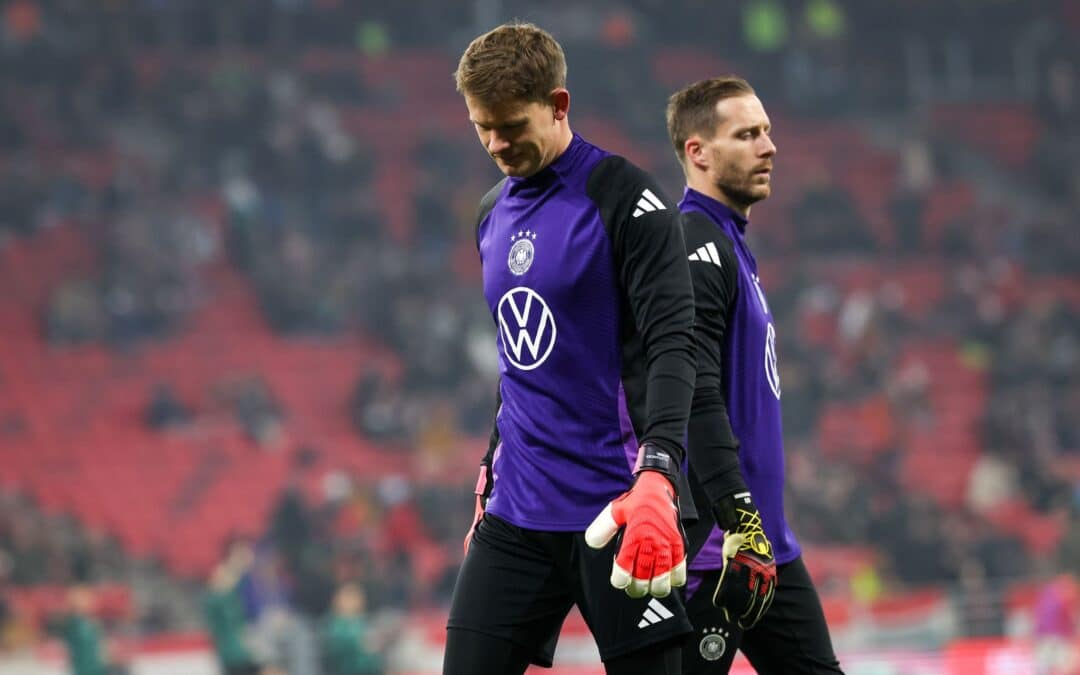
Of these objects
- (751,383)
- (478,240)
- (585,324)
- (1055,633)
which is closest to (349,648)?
(1055,633)

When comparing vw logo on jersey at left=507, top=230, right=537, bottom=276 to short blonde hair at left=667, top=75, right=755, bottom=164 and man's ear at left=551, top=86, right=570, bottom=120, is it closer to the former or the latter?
man's ear at left=551, top=86, right=570, bottom=120

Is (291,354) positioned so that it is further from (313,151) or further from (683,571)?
→ (683,571)

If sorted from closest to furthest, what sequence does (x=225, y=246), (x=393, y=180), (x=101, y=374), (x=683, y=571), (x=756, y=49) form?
(x=683, y=571) → (x=101, y=374) → (x=225, y=246) → (x=393, y=180) → (x=756, y=49)

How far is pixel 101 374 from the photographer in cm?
1908

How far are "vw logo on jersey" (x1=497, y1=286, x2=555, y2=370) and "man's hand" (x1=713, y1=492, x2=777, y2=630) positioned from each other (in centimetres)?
70

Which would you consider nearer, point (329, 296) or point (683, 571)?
point (683, 571)

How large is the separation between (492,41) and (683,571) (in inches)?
44.4

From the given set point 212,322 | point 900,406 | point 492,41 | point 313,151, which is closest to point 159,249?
point 212,322

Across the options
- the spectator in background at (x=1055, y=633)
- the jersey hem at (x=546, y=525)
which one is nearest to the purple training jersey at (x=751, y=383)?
the jersey hem at (x=546, y=525)

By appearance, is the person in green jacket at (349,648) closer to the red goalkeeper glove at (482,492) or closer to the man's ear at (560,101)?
the red goalkeeper glove at (482,492)

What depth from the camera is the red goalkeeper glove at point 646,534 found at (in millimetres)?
3000

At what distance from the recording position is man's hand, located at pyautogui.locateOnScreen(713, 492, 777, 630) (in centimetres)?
376

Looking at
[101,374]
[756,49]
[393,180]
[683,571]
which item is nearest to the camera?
[683,571]

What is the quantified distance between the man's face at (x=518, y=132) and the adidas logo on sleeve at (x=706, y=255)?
69 cm
